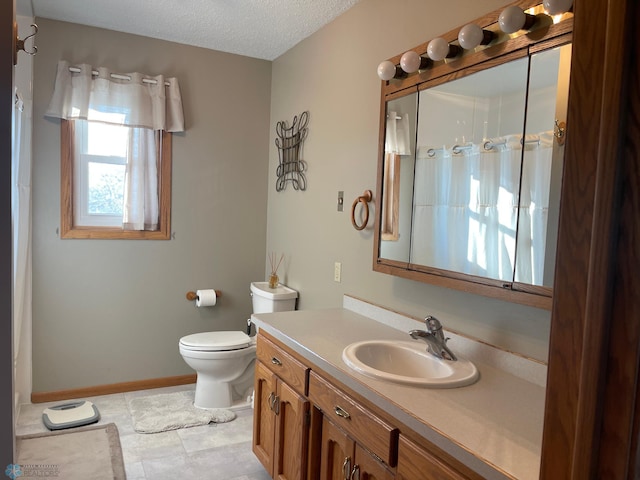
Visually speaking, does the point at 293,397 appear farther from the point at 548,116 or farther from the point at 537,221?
the point at 548,116

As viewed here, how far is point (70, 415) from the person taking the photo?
9.32 feet

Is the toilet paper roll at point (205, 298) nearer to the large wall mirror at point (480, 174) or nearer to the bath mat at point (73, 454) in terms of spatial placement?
the bath mat at point (73, 454)

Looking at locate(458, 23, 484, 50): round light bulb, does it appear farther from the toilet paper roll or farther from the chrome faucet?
the toilet paper roll

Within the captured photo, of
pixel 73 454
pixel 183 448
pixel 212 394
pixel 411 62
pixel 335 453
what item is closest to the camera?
pixel 335 453

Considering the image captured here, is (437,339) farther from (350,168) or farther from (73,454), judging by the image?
(73,454)

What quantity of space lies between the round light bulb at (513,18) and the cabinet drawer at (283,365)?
4.59 feet

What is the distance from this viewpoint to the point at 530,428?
120 cm

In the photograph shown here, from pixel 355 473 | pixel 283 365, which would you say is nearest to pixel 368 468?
pixel 355 473

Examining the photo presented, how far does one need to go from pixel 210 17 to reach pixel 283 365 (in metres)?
2.13

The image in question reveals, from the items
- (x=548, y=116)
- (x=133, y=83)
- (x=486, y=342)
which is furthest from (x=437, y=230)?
(x=133, y=83)

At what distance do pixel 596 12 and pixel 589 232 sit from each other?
0.30 meters

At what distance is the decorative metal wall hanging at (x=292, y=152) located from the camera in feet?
10.3

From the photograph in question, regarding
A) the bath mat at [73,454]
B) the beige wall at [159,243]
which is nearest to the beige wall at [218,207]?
the beige wall at [159,243]

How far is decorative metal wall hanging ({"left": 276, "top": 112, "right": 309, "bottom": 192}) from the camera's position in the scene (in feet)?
10.3
